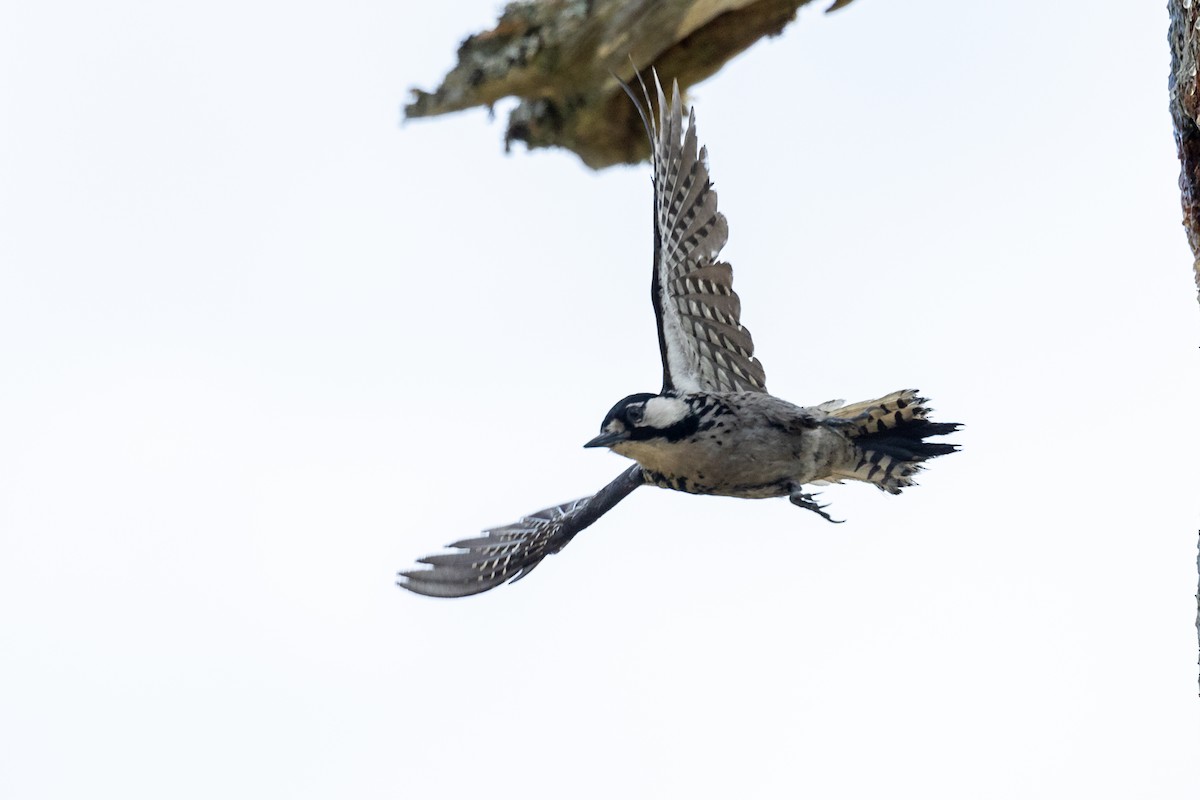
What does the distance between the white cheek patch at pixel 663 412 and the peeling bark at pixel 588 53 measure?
4.54 feet

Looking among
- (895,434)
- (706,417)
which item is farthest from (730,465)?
(895,434)

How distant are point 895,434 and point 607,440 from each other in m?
1.06

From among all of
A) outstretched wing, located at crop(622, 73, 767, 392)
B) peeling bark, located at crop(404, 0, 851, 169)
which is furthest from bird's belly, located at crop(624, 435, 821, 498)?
peeling bark, located at crop(404, 0, 851, 169)

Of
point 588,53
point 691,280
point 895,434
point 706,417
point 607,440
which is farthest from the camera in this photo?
point 588,53

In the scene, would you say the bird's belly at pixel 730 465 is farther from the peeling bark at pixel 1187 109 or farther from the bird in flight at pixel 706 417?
the peeling bark at pixel 1187 109

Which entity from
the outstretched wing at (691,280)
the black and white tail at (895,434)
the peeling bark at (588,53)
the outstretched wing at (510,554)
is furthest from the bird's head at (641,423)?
the peeling bark at (588,53)

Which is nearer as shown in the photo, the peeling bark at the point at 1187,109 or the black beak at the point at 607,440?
the peeling bark at the point at 1187,109

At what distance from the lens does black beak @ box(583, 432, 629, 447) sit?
4867mm

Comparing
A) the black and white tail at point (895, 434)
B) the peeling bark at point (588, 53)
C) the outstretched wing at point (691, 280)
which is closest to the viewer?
the black and white tail at point (895, 434)

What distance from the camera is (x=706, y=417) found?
16.4 ft

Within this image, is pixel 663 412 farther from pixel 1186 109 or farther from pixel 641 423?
pixel 1186 109

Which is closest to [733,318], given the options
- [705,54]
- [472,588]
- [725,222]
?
[725,222]

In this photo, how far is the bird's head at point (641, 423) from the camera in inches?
192

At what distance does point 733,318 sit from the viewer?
17.3 feet
